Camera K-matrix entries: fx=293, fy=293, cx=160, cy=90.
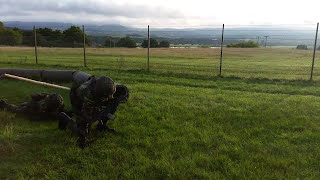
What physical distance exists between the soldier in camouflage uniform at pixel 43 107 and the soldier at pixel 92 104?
91 cm

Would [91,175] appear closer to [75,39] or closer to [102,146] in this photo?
[102,146]

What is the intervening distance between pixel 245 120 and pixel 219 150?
1853 millimetres

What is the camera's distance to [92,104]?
4605 millimetres

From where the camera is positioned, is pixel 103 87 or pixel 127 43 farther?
pixel 127 43

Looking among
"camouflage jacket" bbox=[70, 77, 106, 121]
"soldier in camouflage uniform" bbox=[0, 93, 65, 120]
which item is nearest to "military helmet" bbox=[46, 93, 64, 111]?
"soldier in camouflage uniform" bbox=[0, 93, 65, 120]

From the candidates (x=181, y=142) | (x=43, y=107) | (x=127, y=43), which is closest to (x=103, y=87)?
(x=181, y=142)

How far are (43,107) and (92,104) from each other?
6.46ft

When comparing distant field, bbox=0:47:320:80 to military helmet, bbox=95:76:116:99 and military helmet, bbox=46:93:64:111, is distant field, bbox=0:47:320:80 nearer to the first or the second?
military helmet, bbox=46:93:64:111

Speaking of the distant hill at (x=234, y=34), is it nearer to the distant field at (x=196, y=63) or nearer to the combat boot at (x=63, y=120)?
the distant field at (x=196, y=63)

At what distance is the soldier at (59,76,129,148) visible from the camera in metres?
4.36

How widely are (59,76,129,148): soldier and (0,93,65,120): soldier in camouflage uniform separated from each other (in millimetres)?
910

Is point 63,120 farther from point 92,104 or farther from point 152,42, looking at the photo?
point 152,42

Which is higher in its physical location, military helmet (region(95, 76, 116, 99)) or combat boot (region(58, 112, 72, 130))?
military helmet (region(95, 76, 116, 99))

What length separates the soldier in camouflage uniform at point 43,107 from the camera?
6.03 meters
